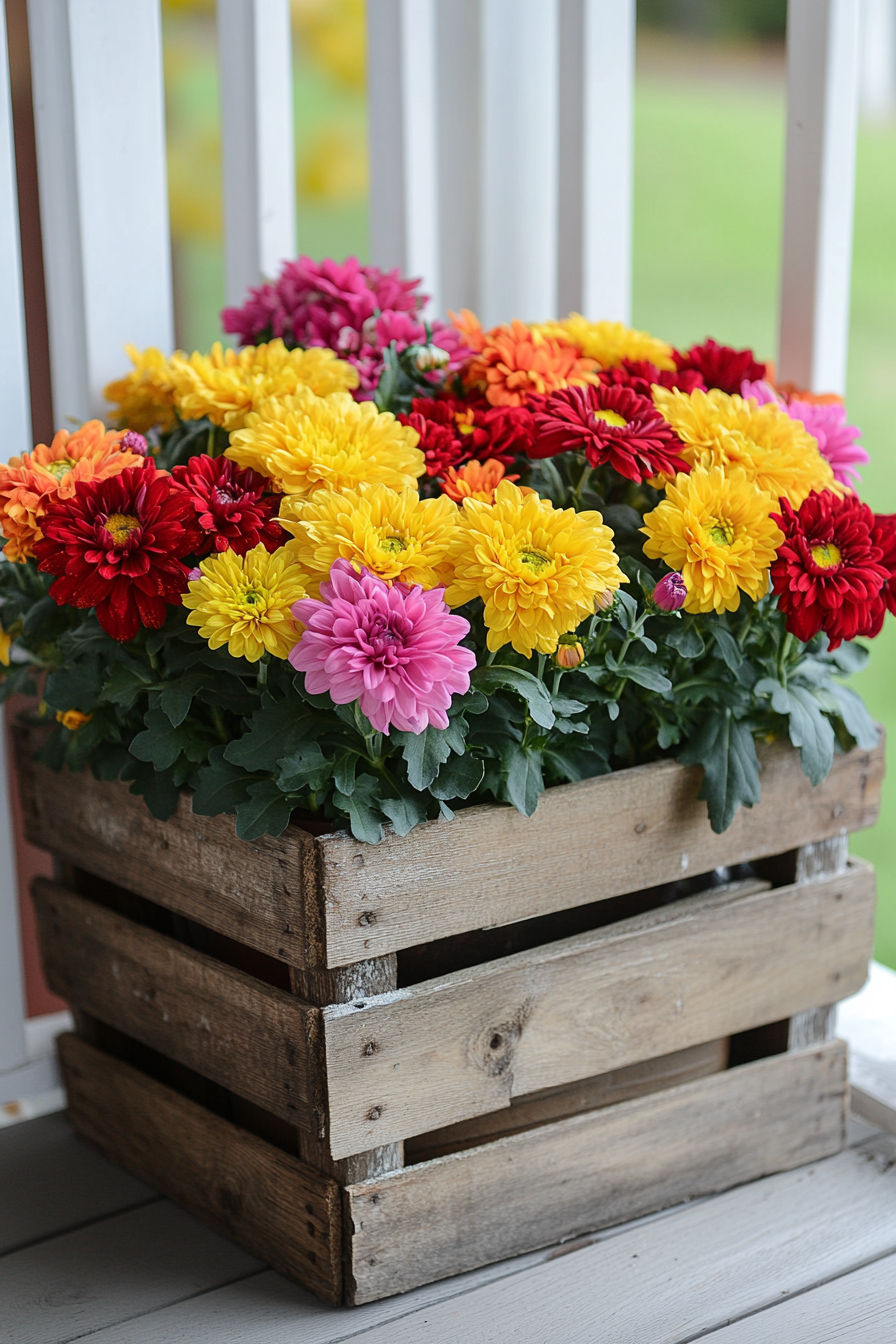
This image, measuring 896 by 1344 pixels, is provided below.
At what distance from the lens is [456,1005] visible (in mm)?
1025

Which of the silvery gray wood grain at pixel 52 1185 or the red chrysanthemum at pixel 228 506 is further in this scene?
the silvery gray wood grain at pixel 52 1185

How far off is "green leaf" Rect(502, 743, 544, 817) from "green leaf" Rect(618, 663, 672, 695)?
0.10m

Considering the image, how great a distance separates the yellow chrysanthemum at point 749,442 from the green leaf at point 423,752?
32 centimetres

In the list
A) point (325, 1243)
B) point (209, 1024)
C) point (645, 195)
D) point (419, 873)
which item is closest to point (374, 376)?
point (419, 873)

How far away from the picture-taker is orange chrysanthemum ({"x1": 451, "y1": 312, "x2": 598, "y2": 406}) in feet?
3.80

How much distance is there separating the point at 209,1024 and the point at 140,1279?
0.23 m

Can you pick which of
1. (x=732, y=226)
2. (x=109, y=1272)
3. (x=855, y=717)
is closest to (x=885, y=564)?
(x=855, y=717)

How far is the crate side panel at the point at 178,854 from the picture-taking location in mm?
979

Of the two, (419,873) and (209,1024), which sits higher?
(419,873)

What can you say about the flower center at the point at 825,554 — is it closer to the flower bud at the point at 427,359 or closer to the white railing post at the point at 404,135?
the flower bud at the point at 427,359

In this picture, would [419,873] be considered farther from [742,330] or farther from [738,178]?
[738,178]

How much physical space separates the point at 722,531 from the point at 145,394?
0.56 meters

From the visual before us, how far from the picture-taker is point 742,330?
4.57m

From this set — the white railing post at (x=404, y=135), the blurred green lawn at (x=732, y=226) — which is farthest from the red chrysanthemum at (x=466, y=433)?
the blurred green lawn at (x=732, y=226)
